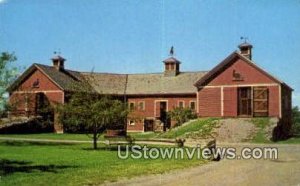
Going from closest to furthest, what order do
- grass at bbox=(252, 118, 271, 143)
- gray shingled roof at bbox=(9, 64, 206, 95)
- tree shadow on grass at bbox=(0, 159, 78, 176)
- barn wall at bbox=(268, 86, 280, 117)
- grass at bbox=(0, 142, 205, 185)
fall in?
grass at bbox=(0, 142, 205, 185)
tree shadow on grass at bbox=(0, 159, 78, 176)
grass at bbox=(252, 118, 271, 143)
barn wall at bbox=(268, 86, 280, 117)
gray shingled roof at bbox=(9, 64, 206, 95)

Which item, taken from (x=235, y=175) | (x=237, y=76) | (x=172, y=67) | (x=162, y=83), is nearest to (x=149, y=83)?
(x=162, y=83)

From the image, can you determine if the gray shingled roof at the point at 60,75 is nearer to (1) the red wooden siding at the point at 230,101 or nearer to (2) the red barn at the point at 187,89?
(2) the red barn at the point at 187,89

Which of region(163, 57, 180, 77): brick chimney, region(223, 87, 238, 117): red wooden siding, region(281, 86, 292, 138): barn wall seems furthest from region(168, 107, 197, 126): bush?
region(281, 86, 292, 138): barn wall

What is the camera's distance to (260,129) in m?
28.0

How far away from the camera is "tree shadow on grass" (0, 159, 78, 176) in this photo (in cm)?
1264

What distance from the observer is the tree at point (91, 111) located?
67.6ft

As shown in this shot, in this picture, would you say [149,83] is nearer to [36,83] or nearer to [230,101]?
[230,101]

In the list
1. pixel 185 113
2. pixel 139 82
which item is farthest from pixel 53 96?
pixel 185 113

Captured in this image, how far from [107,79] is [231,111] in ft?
36.7

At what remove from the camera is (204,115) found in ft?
113

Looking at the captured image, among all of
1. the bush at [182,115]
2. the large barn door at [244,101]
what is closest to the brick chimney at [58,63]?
the bush at [182,115]

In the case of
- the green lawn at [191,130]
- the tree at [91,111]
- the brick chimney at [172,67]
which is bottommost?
the green lawn at [191,130]

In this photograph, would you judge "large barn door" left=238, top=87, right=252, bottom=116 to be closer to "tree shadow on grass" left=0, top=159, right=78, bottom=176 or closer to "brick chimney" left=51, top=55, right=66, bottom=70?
"brick chimney" left=51, top=55, right=66, bottom=70

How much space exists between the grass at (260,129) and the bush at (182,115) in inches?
228
